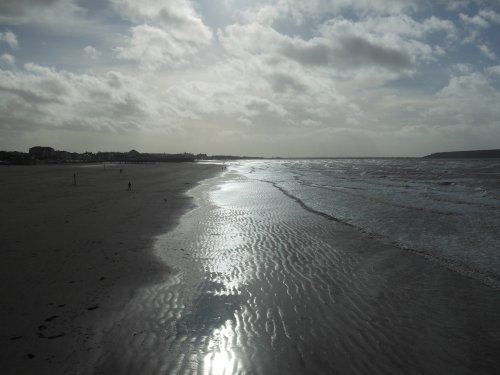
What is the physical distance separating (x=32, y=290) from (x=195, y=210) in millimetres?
11967

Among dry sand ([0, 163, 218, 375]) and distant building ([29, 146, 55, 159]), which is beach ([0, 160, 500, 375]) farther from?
distant building ([29, 146, 55, 159])

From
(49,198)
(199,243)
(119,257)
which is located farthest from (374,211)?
(49,198)

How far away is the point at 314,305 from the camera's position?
6.92m

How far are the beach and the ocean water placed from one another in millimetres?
34

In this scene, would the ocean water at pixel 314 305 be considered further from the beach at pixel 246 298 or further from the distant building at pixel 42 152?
the distant building at pixel 42 152

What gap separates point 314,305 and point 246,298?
149 centimetres

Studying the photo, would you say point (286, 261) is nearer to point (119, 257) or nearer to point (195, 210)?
point (119, 257)

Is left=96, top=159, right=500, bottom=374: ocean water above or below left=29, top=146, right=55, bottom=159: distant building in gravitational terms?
below

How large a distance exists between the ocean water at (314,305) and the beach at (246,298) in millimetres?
34

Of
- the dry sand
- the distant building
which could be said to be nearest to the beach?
the dry sand

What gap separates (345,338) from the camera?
18.5ft

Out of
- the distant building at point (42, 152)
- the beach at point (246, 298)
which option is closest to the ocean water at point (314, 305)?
the beach at point (246, 298)

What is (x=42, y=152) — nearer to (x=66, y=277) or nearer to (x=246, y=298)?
(x=66, y=277)

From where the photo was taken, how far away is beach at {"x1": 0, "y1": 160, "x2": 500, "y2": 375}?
16.3 ft
